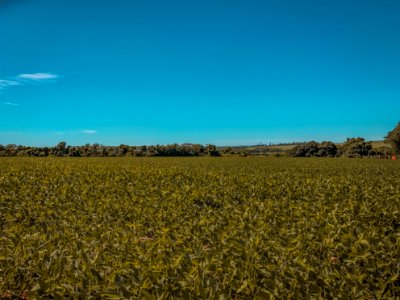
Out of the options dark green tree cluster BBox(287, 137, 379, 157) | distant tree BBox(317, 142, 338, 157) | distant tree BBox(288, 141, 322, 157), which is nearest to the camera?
dark green tree cluster BBox(287, 137, 379, 157)

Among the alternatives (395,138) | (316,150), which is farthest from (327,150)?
(395,138)

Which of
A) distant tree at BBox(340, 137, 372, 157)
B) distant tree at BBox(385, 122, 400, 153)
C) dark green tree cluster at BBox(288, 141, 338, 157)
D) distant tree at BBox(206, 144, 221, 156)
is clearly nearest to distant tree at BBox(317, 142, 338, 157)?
dark green tree cluster at BBox(288, 141, 338, 157)

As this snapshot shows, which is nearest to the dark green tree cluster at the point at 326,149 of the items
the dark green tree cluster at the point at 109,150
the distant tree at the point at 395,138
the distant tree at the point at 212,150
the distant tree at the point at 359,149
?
the distant tree at the point at 359,149

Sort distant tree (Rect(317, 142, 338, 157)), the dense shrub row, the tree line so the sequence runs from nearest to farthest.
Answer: the tree line, the dense shrub row, distant tree (Rect(317, 142, 338, 157))

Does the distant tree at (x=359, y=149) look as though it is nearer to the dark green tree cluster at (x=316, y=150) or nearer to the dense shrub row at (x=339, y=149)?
the dense shrub row at (x=339, y=149)

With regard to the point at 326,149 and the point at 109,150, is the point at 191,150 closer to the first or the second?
the point at 109,150

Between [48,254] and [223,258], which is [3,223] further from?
[223,258]

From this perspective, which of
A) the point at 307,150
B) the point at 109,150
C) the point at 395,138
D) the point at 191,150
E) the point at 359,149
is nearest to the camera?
the point at 395,138

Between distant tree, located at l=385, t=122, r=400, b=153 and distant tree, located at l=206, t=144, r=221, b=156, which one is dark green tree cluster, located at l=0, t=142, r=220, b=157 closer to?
distant tree, located at l=206, t=144, r=221, b=156

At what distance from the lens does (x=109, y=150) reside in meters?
95.1

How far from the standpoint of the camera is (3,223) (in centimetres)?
944

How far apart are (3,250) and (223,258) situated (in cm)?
348

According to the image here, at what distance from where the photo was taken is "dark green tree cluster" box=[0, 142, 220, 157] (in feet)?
294

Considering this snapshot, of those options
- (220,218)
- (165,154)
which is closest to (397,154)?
(165,154)
